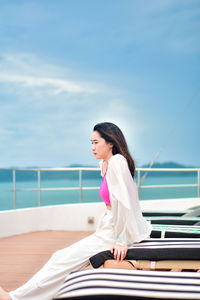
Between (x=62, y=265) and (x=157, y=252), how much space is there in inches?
17.3

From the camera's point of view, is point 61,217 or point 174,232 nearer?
point 174,232

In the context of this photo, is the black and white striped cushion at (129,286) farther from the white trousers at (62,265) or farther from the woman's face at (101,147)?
the woman's face at (101,147)

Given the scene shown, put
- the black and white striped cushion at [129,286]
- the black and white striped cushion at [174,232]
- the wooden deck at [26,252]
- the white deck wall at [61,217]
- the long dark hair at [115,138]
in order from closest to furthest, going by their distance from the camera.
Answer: the black and white striped cushion at [129,286], the long dark hair at [115,138], the black and white striped cushion at [174,232], the wooden deck at [26,252], the white deck wall at [61,217]

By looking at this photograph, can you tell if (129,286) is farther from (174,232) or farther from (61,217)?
(61,217)

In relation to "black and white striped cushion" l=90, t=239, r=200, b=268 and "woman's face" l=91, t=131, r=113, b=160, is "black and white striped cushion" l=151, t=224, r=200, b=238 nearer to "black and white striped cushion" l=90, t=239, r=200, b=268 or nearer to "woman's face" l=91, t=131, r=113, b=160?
"black and white striped cushion" l=90, t=239, r=200, b=268

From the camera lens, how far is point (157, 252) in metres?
1.94

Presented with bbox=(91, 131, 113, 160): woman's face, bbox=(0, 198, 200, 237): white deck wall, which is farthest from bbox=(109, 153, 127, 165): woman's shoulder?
bbox=(0, 198, 200, 237): white deck wall

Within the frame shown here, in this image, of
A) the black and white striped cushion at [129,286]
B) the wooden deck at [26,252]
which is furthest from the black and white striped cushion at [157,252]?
the wooden deck at [26,252]

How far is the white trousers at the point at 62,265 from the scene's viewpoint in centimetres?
187

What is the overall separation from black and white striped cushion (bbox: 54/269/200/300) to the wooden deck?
1.38 metres

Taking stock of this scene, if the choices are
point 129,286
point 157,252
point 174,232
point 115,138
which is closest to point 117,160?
point 115,138

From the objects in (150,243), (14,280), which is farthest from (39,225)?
(150,243)

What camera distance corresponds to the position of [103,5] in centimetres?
6000

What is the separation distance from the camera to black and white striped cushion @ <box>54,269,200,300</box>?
1.49 m
